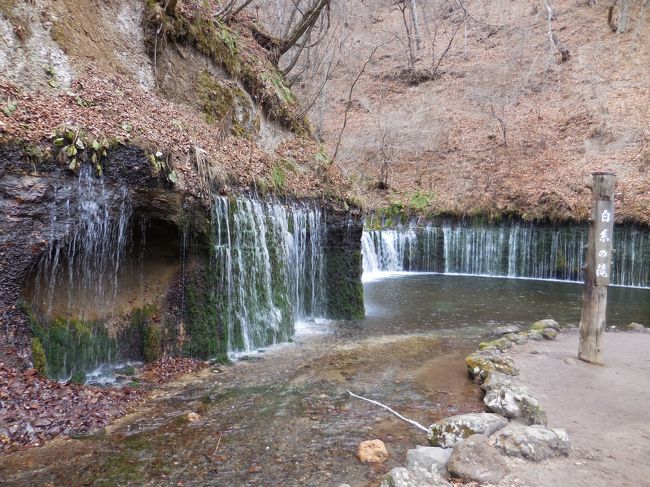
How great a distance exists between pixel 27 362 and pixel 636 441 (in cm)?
632

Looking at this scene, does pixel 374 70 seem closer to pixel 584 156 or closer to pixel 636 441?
pixel 584 156

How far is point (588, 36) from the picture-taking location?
91.7ft

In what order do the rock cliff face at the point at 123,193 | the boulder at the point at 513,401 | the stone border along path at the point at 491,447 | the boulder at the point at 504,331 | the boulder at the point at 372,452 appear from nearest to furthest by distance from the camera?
the stone border along path at the point at 491,447, the boulder at the point at 372,452, the boulder at the point at 513,401, the rock cliff face at the point at 123,193, the boulder at the point at 504,331

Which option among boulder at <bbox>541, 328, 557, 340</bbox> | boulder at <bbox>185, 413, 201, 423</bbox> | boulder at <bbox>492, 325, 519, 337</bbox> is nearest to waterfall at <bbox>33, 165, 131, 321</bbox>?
boulder at <bbox>185, 413, 201, 423</bbox>

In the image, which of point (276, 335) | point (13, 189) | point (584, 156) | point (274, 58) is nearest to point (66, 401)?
point (13, 189)

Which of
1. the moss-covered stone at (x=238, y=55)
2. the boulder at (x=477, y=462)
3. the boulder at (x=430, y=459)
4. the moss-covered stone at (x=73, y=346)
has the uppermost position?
the moss-covered stone at (x=238, y=55)

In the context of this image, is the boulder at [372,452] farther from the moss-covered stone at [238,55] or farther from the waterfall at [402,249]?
the waterfall at [402,249]

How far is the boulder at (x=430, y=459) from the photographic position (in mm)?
3676

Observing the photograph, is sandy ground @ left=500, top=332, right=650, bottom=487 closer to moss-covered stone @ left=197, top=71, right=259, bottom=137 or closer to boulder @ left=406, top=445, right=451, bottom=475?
boulder @ left=406, top=445, right=451, bottom=475

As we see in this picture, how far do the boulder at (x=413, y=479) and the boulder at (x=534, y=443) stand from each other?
0.86 m

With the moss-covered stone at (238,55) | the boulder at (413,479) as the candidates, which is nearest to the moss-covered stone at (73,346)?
the boulder at (413,479)

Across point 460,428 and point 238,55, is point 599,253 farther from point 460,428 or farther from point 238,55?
point 238,55

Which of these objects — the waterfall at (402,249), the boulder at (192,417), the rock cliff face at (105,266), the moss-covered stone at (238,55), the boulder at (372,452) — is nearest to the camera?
the boulder at (372,452)

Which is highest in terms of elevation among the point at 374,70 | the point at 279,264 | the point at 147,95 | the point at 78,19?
the point at 374,70
